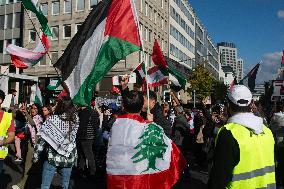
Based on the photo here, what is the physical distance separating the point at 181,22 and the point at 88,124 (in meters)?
60.1

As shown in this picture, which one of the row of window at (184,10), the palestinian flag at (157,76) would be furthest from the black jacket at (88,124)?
the row of window at (184,10)

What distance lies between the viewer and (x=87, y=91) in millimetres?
5102

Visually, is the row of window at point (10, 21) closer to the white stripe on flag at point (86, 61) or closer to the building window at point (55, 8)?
the building window at point (55, 8)

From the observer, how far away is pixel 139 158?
3773 mm

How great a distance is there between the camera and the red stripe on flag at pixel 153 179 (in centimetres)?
376

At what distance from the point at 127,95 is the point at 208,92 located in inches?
2210

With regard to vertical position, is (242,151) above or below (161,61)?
below

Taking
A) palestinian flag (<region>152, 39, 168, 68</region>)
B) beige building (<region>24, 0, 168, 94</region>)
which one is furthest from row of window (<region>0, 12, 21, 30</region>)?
palestinian flag (<region>152, 39, 168, 68</region>)

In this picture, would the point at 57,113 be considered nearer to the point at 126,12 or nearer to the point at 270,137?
the point at 126,12

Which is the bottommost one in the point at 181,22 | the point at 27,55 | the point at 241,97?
the point at 241,97

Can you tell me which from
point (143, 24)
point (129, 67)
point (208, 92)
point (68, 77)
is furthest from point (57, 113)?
point (208, 92)

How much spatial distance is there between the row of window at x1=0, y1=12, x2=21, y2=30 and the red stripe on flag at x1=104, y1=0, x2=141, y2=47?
46.7 m

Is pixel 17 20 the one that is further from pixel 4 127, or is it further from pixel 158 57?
pixel 4 127

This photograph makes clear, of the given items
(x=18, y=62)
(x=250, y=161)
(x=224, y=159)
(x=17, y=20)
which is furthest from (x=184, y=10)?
(x=224, y=159)
